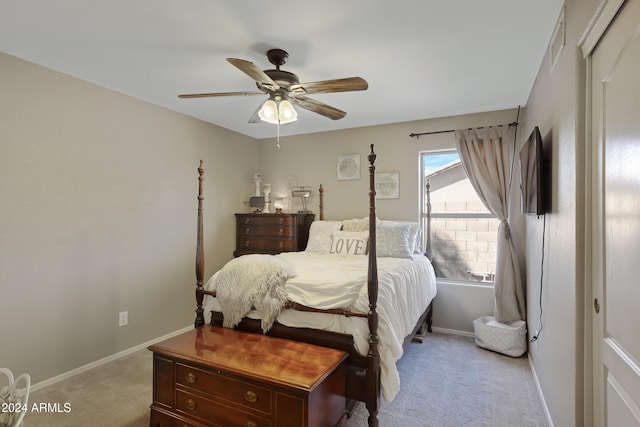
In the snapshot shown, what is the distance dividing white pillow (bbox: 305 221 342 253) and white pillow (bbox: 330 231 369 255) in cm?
10

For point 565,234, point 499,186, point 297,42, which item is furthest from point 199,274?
point 499,186

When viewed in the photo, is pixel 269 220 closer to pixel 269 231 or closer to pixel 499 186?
pixel 269 231

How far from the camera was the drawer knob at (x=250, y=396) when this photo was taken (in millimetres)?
1704

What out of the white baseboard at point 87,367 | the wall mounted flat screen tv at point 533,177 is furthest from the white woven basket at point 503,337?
the white baseboard at point 87,367

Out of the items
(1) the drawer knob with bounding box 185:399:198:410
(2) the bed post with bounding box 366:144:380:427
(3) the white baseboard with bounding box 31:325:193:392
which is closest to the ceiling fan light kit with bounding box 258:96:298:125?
(2) the bed post with bounding box 366:144:380:427

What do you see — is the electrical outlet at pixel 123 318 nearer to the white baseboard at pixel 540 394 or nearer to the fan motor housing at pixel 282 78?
the fan motor housing at pixel 282 78

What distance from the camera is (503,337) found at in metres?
3.04

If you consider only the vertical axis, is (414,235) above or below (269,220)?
below

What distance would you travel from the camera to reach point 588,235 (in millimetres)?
1377

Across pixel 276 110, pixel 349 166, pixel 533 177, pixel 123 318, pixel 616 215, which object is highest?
pixel 276 110

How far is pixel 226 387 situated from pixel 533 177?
7.44 feet

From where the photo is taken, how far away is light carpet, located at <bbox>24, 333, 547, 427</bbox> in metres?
2.09

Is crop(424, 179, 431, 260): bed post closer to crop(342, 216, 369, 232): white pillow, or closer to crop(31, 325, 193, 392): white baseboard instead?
crop(342, 216, 369, 232): white pillow

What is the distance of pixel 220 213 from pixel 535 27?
3637mm
